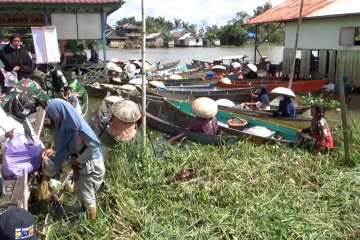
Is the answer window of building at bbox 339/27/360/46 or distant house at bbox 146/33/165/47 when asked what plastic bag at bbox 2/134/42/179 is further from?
distant house at bbox 146/33/165/47

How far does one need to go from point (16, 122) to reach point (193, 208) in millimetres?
2198

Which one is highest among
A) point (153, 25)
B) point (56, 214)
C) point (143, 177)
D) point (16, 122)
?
point (153, 25)

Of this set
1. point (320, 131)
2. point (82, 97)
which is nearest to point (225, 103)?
point (82, 97)

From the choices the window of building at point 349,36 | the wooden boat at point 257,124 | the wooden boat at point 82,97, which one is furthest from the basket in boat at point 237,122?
the window of building at point 349,36

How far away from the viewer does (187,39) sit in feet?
218

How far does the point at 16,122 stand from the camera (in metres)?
4.07

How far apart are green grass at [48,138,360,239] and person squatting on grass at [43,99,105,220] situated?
334mm

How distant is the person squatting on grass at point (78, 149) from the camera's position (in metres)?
3.54

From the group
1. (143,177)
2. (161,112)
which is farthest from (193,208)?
(161,112)

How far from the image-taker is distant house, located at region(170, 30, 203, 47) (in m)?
66.7

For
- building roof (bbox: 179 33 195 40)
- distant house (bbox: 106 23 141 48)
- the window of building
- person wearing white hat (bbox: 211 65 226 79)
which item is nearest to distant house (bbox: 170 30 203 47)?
building roof (bbox: 179 33 195 40)

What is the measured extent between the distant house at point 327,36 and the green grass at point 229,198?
8.97 m

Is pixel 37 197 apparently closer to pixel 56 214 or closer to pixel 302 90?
pixel 56 214

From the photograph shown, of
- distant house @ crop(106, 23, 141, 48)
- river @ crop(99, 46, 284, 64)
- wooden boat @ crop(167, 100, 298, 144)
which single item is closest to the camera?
wooden boat @ crop(167, 100, 298, 144)
